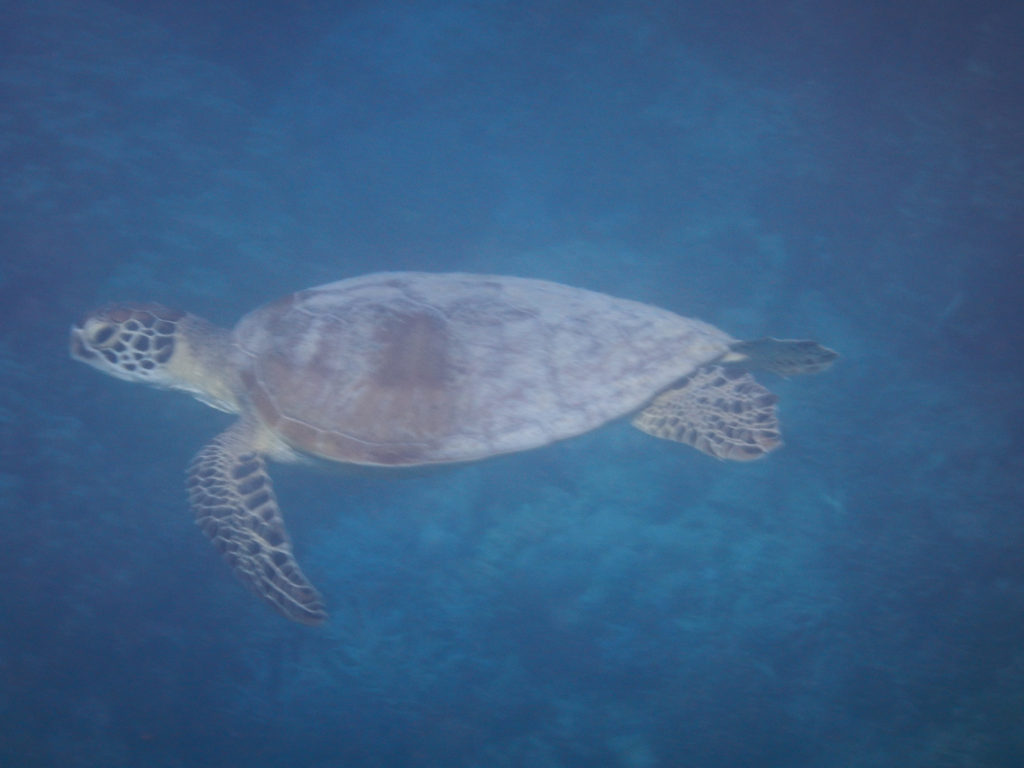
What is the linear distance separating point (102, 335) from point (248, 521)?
245cm

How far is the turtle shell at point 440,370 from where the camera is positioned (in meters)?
3.84

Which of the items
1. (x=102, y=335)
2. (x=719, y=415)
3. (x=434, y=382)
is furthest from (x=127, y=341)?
(x=719, y=415)

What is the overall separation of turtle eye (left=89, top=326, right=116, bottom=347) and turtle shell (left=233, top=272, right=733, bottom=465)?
1.62 meters

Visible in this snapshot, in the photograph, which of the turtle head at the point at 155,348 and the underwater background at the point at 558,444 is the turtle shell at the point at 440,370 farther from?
the turtle head at the point at 155,348

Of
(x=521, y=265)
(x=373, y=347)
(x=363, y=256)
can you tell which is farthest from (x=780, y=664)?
(x=363, y=256)

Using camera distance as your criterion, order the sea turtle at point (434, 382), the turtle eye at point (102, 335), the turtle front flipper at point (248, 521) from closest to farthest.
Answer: the turtle front flipper at point (248, 521) < the sea turtle at point (434, 382) < the turtle eye at point (102, 335)

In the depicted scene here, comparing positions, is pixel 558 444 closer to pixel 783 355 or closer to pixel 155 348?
pixel 783 355

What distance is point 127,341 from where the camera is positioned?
4.94m

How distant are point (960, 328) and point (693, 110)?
7.07m

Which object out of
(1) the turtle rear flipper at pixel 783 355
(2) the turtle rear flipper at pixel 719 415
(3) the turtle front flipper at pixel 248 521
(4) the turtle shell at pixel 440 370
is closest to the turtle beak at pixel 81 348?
(3) the turtle front flipper at pixel 248 521

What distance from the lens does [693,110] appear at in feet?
39.5

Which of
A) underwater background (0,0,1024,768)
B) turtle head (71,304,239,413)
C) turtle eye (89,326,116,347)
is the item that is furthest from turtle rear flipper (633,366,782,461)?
turtle eye (89,326,116,347)

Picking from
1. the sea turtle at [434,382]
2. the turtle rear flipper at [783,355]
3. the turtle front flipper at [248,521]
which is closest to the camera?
the turtle front flipper at [248,521]

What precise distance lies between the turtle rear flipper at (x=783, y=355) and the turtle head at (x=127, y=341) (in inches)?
204
